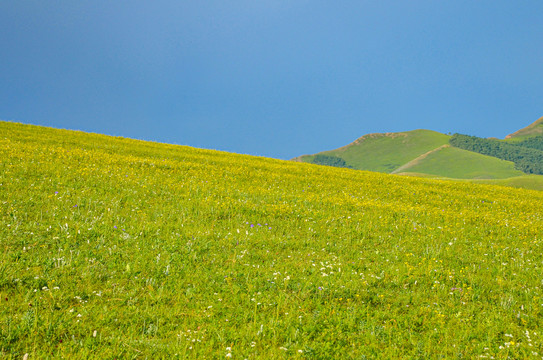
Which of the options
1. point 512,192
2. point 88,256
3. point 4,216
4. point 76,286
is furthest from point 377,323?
point 512,192

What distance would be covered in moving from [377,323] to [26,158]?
20.3 m

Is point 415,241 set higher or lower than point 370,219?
lower

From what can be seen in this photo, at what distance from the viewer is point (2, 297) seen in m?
6.65

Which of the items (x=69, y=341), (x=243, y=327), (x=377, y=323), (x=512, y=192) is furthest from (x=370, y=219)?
(x=512, y=192)

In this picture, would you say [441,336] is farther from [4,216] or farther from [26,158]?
[26,158]

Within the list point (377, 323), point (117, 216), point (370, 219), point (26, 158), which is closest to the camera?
point (377, 323)

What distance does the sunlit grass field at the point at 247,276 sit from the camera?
603 cm

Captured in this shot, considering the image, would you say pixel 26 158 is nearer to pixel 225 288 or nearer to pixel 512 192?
pixel 225 288

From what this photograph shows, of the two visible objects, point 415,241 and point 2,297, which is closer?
point 2,297

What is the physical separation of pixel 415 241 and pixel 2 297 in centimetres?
1208

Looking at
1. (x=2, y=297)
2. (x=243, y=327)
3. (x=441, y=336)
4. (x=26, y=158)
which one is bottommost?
(x=441, y=336)

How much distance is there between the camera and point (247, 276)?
27.3 ft

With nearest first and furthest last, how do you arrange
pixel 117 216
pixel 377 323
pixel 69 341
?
pixel 69 341
pixel 377 323
pixel 117 216

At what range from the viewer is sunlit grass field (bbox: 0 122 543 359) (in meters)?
6.03
